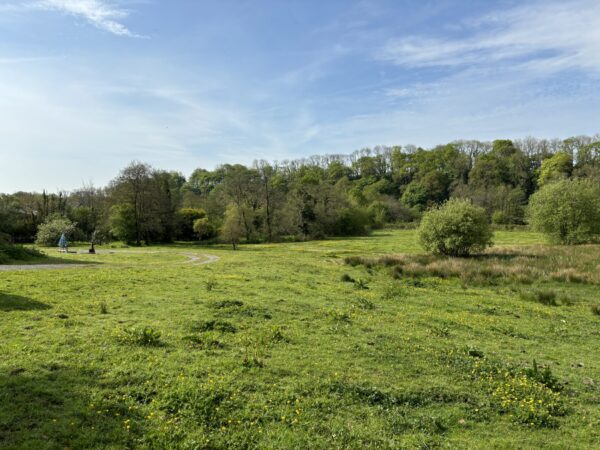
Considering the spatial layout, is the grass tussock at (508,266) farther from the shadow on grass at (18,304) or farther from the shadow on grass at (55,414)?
the shadow on grass at (55,414)

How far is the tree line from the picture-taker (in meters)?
63.0

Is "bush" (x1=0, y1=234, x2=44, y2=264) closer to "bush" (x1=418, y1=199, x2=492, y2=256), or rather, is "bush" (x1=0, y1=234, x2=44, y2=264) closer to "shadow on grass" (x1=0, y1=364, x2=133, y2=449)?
"shadow on grass" (x1=0, y1=364, x2=133, y2=449)

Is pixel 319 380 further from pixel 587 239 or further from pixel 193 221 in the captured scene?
pixel 193 221

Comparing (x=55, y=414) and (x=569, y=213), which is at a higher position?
(x=569, y=213)

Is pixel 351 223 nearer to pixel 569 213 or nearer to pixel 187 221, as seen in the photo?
pixel 187 221

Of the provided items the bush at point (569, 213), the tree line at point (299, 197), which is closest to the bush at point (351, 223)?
the tree line at point (299, 197)

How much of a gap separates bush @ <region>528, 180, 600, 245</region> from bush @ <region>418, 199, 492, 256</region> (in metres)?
13.1

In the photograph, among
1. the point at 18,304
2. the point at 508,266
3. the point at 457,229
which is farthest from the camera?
the point at 457,229

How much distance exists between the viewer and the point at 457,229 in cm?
3694

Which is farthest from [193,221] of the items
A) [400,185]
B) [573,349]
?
[400,185]

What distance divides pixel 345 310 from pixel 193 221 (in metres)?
63.9

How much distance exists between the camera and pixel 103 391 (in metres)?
7.25

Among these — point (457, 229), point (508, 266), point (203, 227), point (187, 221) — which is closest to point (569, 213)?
point (457, 229)

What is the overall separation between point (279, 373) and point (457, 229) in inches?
1289
